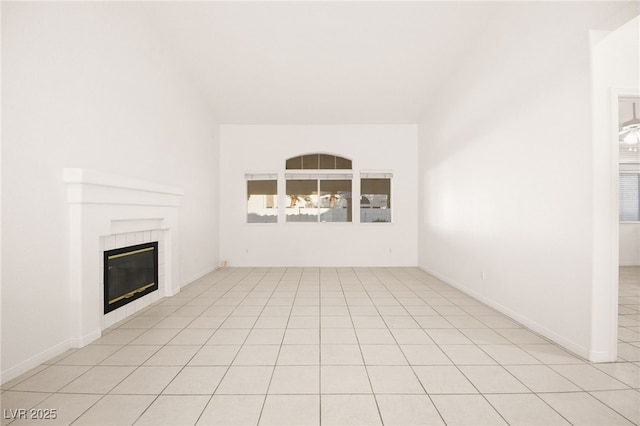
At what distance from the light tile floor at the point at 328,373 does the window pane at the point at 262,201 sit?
3284mm

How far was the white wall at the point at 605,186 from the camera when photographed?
2215 millimetres

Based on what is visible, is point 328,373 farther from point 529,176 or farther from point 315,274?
point 315,274

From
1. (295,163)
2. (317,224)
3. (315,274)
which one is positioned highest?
(295,163)

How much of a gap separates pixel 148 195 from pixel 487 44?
15.8 ft

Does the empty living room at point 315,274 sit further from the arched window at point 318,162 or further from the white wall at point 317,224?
the arched window at point 318,162

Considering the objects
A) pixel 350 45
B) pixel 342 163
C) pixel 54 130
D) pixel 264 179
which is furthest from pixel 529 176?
pixel 264 179

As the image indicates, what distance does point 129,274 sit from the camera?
337 centimetres

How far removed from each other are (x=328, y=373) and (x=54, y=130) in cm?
298

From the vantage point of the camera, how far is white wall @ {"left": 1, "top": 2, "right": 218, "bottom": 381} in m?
2.05

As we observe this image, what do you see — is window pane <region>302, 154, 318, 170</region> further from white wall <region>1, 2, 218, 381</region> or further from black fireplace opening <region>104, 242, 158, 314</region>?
black fireplace opening <region>104, 242, 158, 314</region>

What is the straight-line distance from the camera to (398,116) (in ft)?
20.2

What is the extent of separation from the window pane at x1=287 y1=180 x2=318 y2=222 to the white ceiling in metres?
1.71

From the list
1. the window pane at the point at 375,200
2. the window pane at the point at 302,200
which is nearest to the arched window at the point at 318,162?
the window pane at the point at 302,200

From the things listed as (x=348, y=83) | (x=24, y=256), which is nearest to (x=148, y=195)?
(x=24, y=256)
